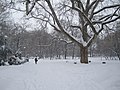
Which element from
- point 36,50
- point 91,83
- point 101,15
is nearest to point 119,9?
point 101,15

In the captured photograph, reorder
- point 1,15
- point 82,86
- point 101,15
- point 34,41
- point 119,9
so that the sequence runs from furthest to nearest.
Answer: point 34,41
point 1,15
point 101,15
point 119,9
point 82,86

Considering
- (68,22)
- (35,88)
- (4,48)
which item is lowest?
(35,88)

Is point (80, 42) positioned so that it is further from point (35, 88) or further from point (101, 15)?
point (35, 88)

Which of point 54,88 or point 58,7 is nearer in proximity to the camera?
point 54,88

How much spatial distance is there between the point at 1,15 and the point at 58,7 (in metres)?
19.9

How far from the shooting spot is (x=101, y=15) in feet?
82.8

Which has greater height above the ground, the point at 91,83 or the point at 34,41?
the point at 34,41

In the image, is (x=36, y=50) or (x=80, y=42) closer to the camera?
(x=80, y=42)

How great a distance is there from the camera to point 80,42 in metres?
23.2

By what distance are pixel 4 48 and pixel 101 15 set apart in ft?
67.6

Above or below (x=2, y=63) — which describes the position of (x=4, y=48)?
above

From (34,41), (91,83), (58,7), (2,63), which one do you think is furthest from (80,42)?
(34,41)

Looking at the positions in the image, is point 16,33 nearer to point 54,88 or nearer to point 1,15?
point 1,15

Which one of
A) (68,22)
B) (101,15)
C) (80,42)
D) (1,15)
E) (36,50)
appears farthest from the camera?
(36,50)
